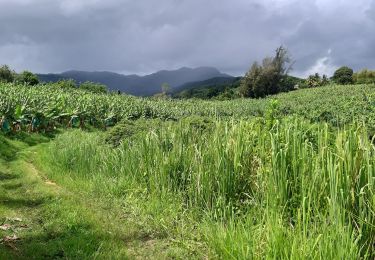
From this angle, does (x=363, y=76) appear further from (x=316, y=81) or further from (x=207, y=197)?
(x=207, y=197)

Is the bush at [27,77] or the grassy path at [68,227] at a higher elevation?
the bush at [27,77]

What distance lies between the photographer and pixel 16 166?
11812 millimetres

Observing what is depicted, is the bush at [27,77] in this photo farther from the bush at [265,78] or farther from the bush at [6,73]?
the bush at [265,78]

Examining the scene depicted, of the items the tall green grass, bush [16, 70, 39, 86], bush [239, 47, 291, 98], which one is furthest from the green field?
bush [239, 47, 291, 98]

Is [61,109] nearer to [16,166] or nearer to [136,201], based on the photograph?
[16,166]

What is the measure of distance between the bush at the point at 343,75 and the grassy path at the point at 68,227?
7713cm

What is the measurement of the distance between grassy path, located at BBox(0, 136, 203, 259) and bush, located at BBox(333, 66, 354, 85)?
7713 cm

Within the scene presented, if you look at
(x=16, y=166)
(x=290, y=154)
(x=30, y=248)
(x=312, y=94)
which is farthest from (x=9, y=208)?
(x=312, y=94)

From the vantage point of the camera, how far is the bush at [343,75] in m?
79.8

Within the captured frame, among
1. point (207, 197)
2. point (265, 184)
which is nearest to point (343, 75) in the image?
point (207, 197)

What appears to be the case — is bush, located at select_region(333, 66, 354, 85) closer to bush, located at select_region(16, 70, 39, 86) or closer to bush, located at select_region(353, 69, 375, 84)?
bush, located at select_region(353, 69, 375, 84)

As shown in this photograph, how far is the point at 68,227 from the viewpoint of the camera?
679 centimetres

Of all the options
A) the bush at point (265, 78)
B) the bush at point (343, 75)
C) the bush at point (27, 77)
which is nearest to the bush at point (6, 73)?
the bush at point (27, 77)

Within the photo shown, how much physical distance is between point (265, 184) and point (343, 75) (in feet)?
266
